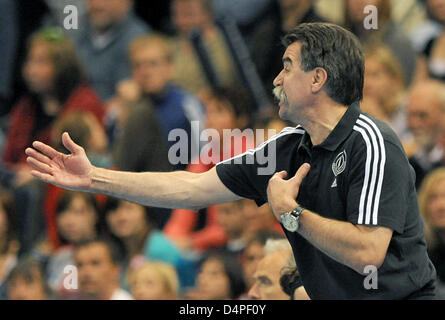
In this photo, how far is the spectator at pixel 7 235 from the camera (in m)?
5.75

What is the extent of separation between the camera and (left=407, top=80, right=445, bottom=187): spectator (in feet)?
16.7

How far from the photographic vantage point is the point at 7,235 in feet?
19.3

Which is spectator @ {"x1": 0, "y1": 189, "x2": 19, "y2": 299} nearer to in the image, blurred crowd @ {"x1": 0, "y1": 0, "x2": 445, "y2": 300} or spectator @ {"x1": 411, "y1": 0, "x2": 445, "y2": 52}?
blurred crowd @ {"x1": 0, "y1": 0, "x2": 445, "y2": 300}

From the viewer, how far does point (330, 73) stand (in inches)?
128

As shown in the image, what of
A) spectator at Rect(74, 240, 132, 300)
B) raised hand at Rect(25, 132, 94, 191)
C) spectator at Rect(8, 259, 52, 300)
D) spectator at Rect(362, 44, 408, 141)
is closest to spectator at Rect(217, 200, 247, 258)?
spectator at Rect(74, 240, 132, 300)

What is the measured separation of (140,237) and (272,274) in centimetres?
162

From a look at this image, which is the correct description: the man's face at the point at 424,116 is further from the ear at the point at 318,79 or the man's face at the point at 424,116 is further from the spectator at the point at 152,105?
the ear at the point at 318,79

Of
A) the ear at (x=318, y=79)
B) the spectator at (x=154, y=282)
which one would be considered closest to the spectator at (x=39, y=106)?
the spectator at (x=154, y=282)

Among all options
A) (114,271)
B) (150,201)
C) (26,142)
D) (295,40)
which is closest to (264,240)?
(114,271)

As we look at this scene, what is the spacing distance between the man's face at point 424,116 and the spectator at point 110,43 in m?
2.12

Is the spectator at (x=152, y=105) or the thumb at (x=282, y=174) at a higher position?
the spectator at (x=152, y=105)

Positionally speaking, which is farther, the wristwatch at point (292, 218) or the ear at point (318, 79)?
the ear at point (318, 79)
